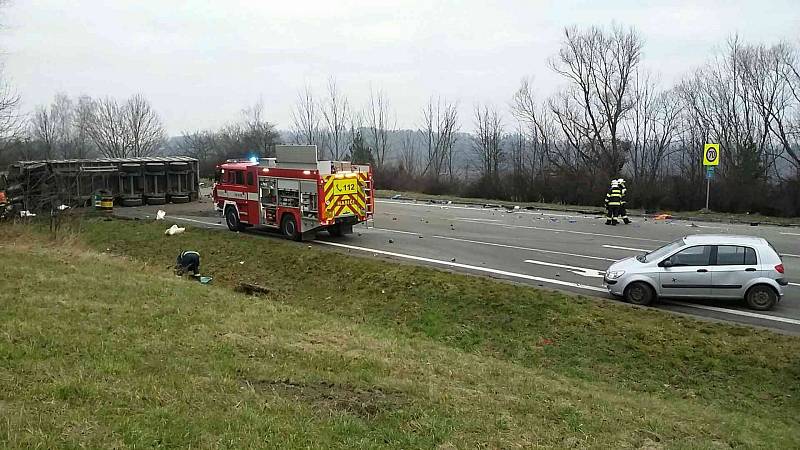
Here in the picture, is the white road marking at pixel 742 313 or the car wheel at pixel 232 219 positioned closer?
the white road marking at pixel 742 313

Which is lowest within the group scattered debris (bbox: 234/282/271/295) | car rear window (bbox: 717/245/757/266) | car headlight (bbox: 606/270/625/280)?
scattered debris (bbox: 234/282/271/295)

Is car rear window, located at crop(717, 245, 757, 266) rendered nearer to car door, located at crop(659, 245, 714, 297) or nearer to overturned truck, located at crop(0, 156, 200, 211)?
car door, located at crop(659, 245, 714, 297)

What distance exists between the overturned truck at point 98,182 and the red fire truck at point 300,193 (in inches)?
329

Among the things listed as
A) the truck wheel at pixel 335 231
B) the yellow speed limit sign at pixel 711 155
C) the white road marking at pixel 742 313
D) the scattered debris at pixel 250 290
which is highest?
the yellow speed limit sign at pixel 711 155

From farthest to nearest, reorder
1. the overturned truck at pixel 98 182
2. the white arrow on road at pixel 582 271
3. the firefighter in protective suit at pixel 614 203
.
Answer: the overturned truck at pixel 98 182, the firefighter in protective suit at pixel 614 203, the white arrow on road at pixel 582 271

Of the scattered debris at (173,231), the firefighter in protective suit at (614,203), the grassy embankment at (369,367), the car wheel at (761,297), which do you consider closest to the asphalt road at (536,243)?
the car wheel at (761,297)

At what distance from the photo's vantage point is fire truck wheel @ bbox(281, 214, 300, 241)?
20.4m

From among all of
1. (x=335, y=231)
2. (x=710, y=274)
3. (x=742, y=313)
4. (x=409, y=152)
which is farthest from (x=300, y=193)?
(x=409, y=152)

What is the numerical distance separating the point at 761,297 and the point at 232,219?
16.4 meters

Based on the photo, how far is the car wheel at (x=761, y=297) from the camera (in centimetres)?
1229

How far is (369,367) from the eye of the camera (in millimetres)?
7734

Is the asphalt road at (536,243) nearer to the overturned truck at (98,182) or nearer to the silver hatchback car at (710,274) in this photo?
the silver hatchback car at (710,274)

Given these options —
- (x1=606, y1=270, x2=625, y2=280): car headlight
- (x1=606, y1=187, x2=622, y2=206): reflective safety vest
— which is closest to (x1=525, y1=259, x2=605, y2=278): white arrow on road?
(x1=606, y1=270, x2=625, y2=280): car headlight

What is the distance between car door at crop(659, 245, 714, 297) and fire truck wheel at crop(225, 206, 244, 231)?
14.4 meters
